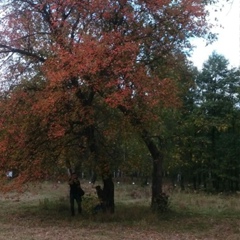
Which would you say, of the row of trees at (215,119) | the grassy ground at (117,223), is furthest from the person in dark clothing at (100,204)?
the row of trees at (215,119)

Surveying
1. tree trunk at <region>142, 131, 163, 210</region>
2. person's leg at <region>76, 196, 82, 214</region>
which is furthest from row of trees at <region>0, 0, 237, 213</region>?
person's leg at <region>76, 196, 82, 214</region>

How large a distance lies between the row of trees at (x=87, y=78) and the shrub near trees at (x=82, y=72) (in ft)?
0.12

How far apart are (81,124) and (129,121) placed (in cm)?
183

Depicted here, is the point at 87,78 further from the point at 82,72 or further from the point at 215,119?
the point at 215,119

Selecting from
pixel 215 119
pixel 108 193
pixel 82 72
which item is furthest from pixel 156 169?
pixel 215 119

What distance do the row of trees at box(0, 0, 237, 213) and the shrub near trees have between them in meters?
0.04

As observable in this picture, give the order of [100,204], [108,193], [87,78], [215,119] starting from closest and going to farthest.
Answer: [87,78]
[100,204]
[108,193]
[215,119]

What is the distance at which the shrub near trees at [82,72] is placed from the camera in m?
15.6

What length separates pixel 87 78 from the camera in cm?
1579

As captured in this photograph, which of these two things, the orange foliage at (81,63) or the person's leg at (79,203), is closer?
the orange foliage at (81,63)

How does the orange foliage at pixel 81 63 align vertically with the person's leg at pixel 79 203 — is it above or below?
above

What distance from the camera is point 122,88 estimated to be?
15.6 metres

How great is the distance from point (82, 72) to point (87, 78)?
21.8 inches

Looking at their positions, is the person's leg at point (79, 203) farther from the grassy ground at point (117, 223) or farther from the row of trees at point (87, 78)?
the row of trees at point (87, 78)
